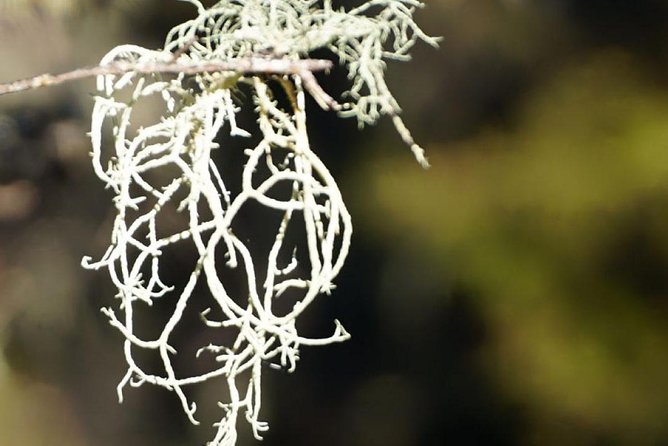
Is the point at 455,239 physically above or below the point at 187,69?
below

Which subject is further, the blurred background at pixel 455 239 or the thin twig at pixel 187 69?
the blurred background at pixel 455 239

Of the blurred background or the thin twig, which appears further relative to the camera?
A: the blurred background

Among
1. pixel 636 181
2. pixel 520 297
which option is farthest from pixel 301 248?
pixel 636 181

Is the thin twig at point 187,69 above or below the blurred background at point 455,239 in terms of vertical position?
above

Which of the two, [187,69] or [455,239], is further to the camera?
[455,239]

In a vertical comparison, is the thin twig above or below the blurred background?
above
